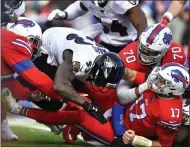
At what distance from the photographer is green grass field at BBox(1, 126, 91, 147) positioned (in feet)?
13.6

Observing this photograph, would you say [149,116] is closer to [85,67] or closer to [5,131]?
[85,67]

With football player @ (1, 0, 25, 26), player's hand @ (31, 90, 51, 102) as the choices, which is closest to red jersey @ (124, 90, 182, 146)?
player's hand @ (31, 90, 51, 102)

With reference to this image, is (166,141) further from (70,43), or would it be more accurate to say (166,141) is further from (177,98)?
(70,43)

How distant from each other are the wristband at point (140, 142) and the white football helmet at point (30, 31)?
85 centimetres

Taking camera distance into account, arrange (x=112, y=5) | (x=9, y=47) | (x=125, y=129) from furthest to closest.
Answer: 1. (x=112, y=5)
2. (x=125, y=129)
3. (x=9, y=47)

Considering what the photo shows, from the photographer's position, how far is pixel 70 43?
3.98 metres

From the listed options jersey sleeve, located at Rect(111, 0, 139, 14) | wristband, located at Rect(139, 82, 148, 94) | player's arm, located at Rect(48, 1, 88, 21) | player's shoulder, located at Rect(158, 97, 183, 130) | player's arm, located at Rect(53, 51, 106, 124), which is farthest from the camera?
player's arm, located at Rect(48, 1, 88, 21)

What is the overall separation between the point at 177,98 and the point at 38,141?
0.99 m

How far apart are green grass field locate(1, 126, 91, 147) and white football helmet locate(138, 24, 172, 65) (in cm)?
74

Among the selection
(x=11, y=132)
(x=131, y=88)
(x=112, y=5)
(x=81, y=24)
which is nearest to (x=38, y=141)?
(x=11, y=132)

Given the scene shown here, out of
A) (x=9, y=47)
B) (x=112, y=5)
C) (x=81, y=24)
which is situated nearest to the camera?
(x=9, y=47)

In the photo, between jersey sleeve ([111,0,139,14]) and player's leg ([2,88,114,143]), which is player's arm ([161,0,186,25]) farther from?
player's leg ([2,88,114,143])

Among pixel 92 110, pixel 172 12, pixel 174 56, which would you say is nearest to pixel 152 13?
pixel 172 12

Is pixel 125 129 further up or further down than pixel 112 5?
further down
